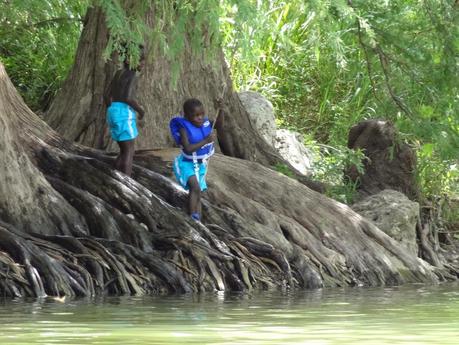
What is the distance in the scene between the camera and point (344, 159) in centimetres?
1705

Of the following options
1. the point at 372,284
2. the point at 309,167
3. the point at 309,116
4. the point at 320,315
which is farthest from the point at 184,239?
the point at 309,116

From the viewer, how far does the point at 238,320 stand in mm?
8094

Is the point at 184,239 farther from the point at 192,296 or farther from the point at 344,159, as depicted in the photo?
the point at 344,159

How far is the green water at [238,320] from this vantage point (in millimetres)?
6734

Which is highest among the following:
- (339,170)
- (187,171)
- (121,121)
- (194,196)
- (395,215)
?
(339,170)

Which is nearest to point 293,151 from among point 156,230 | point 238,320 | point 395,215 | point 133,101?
point 395,215

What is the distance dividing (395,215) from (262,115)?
11.5 ft

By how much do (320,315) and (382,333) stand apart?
Result: 1.57 m

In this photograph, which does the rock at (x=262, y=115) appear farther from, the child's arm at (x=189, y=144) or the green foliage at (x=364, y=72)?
the child's arm at (x=189, y=144)

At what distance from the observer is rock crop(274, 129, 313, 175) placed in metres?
18.6

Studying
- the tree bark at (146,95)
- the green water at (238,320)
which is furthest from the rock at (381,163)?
the green water at (238,320)

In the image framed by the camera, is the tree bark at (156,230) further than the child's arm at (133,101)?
No

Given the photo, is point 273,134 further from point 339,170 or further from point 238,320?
point 238,320

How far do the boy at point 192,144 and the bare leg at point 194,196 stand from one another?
0.07 m
